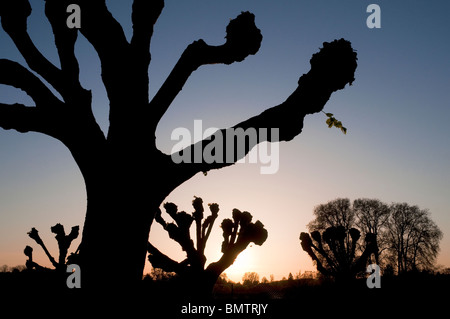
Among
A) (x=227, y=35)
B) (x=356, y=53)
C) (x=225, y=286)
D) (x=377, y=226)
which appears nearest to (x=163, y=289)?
(x=227, y=35)

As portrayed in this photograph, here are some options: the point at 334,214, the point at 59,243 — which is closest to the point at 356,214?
the point at 334,214

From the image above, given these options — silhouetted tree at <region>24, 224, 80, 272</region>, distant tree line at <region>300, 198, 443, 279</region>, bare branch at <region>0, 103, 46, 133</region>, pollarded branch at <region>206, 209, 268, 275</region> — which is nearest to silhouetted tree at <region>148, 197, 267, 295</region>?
pollarded branch at <region>206, 209, 268, 275</region>

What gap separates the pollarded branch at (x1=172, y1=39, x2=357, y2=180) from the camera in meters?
3.17

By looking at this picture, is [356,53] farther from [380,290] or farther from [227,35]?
[380,290]

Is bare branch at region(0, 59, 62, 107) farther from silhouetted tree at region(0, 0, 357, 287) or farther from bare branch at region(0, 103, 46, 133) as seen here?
bare branch at region(0, 103, 46, 133)

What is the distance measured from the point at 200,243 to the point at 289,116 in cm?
362

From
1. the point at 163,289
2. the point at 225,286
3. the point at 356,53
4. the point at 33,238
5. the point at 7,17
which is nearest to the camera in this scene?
the point at 7,17

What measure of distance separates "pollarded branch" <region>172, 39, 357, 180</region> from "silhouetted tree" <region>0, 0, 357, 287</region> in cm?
2

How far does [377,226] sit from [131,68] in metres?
43.4

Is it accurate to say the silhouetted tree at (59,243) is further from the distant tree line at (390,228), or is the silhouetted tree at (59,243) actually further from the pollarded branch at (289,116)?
the distant tree line at (390,228)

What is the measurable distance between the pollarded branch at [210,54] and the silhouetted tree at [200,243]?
3195mm

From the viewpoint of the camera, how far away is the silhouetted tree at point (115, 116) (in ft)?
8.82

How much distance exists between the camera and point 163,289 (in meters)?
6.27

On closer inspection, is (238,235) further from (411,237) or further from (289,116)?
(411,237)
